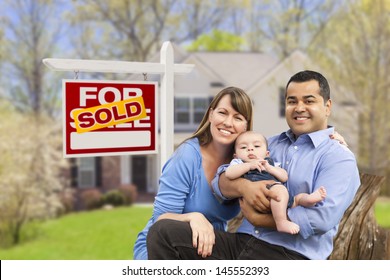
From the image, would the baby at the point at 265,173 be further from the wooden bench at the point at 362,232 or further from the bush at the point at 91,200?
the bush at the point at 91,200

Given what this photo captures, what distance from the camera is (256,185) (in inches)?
84.7

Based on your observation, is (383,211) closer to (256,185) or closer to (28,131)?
(28,131)

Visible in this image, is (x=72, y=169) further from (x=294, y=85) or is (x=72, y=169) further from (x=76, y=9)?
(x=294, y=85)

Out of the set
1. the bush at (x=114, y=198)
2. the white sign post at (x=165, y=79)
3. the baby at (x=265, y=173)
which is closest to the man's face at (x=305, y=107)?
the baby at (x=265, y=173)

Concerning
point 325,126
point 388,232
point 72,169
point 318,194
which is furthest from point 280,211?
point 72,169

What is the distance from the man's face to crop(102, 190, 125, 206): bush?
12.4m

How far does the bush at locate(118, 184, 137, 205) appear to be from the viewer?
14.5m

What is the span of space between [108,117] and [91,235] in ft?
35.1

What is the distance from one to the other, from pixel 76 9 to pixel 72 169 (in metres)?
4.25

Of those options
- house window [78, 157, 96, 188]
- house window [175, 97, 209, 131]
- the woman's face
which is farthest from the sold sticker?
house window [78, 157, 96, 188]

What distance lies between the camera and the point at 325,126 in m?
2.31

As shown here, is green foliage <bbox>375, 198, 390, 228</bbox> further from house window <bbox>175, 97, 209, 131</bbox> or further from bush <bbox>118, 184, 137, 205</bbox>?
bush <bbox>118, 184, 137, 205</bbox>

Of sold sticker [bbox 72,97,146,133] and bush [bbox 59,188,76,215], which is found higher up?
sold sticker [bbox 72,97,146,133]

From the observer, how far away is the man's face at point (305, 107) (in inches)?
88.1
